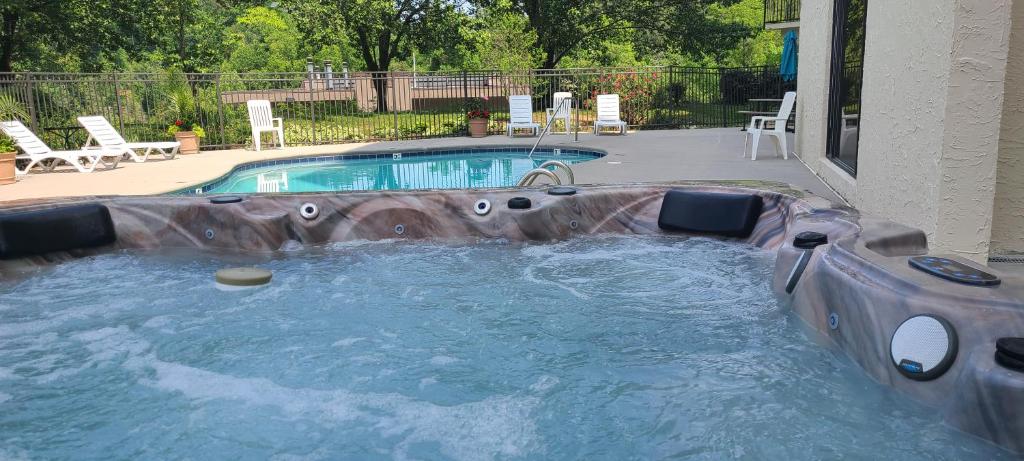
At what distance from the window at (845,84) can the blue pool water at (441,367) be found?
9.77 feet

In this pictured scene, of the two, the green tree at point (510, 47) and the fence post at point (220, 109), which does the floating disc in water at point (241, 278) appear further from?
the green tree at point (510, 47)

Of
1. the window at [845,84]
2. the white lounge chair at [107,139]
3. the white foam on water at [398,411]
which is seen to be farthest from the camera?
the white lounge chair at [107,139]

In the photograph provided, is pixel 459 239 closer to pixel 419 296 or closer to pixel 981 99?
pixel 419 296

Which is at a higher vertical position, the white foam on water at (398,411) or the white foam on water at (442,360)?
the white foam on water at (442,360)

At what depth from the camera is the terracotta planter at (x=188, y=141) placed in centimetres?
1118

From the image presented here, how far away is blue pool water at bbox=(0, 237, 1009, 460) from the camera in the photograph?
2.07 metres

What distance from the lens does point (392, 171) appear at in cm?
1002

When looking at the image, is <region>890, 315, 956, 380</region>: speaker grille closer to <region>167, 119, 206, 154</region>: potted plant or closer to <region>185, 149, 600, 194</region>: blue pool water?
<region>185, 149, 600, 194</region>: blue pool water

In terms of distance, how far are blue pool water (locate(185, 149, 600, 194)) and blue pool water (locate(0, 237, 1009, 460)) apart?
439 centimetres

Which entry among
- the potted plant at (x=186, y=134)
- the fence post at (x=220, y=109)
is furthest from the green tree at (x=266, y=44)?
the potted plant at (x=186, y=134)

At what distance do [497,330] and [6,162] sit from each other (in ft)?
24.1

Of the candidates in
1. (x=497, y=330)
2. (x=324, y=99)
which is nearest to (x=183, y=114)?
(x=324, y=99)

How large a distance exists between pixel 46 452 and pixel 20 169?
8866 mm

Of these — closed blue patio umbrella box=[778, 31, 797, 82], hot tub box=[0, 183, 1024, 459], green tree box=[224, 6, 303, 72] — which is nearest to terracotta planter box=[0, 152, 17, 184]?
hot tub box=[0, 183, 1024, 459]
